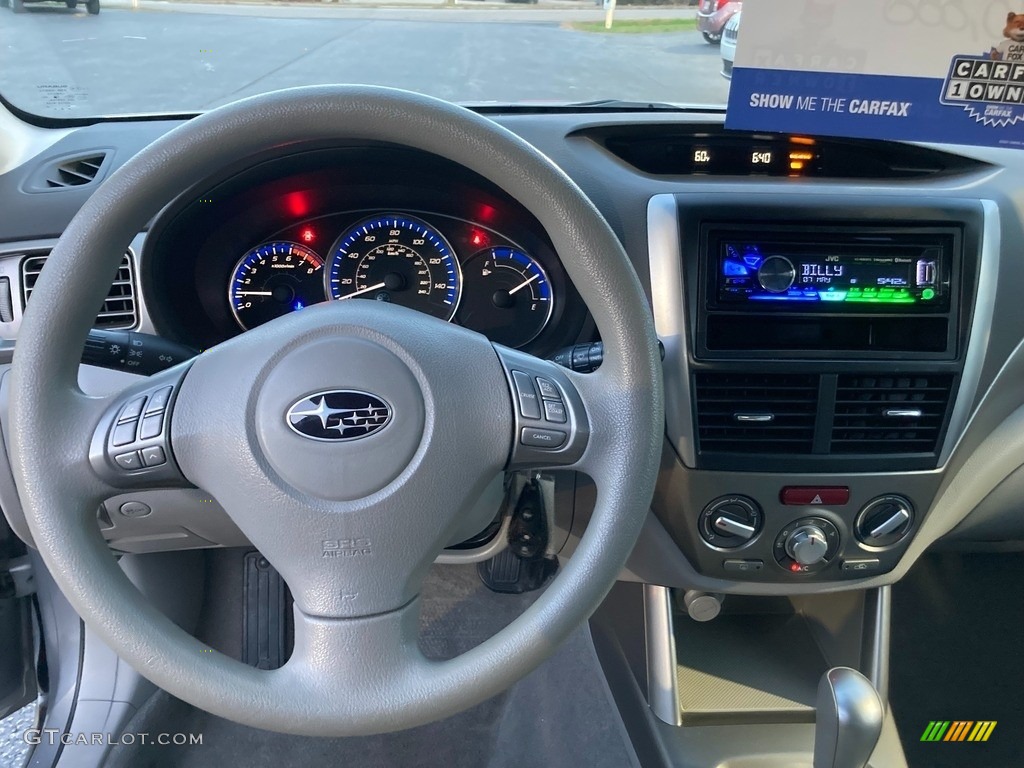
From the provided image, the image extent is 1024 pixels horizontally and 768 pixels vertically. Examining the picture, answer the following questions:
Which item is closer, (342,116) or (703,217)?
(342,116)

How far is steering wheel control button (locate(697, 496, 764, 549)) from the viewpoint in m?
1.48

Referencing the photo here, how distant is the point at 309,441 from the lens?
981 mm

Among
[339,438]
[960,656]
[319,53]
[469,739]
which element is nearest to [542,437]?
[339,438]

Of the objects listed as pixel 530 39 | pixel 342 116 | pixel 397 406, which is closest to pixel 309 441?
pixel 397 406

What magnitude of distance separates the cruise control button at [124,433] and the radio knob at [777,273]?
37.5 inches

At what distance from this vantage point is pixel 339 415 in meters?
1.00

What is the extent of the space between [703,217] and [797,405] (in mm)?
341

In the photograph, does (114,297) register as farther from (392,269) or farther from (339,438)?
(339,438)

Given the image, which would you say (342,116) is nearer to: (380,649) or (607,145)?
(380,649)

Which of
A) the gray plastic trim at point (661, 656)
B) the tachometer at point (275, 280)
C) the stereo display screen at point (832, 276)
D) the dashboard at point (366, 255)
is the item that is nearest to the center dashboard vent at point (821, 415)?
the stereo display screen at point (832, 276)

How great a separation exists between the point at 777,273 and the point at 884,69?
0.43 meters

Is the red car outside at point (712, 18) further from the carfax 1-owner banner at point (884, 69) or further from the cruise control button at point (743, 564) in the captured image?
the cruise control button at point (743, 564)

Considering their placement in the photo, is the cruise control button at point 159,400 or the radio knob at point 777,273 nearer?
the cruise control button at point 159,400

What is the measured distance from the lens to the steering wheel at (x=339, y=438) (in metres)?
0.92
